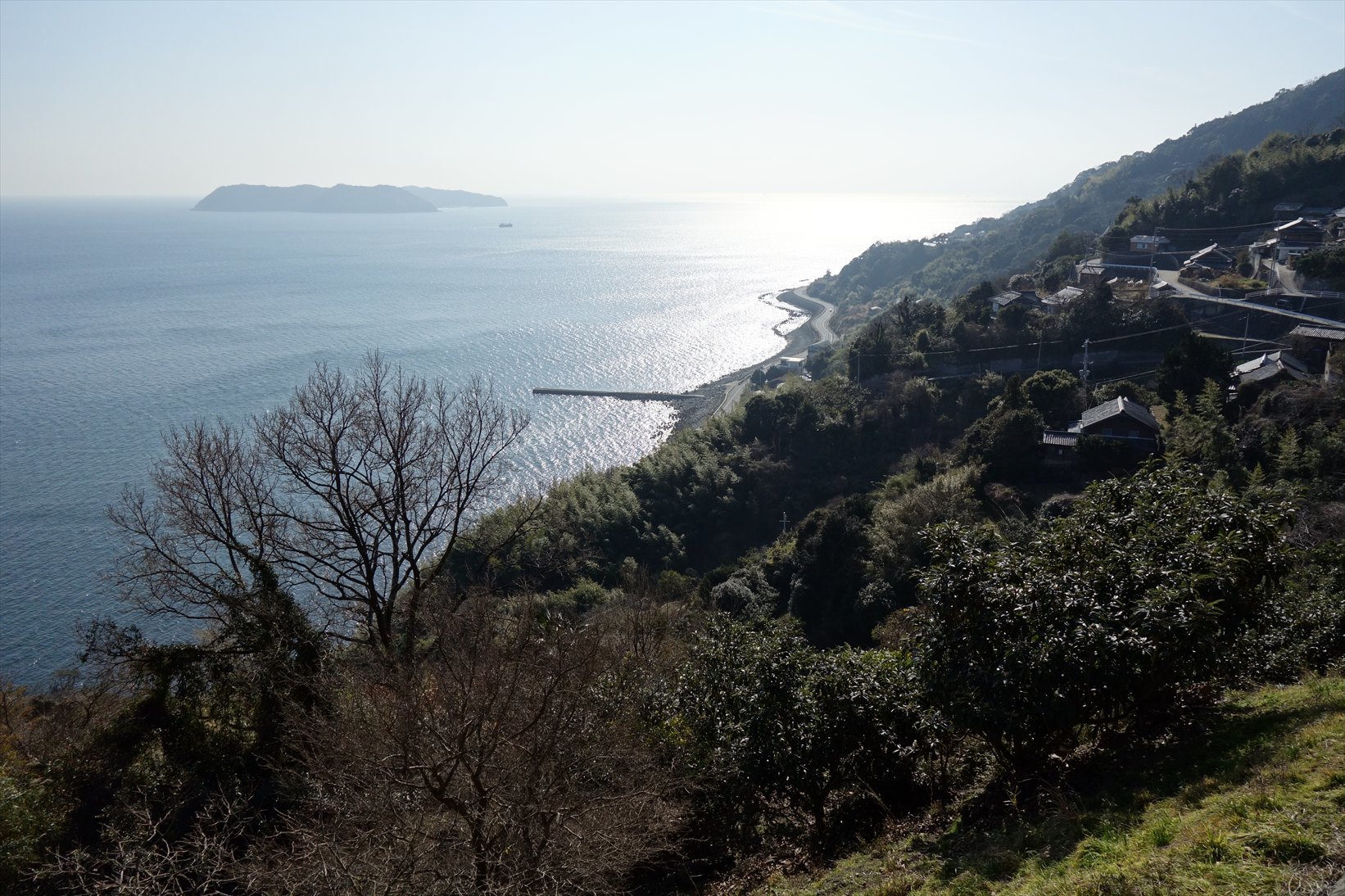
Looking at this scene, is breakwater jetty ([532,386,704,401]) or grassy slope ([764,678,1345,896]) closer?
grassy slope ([764,678,1345,896])

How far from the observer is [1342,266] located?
2478 cm

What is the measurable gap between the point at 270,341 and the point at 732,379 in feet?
97.3

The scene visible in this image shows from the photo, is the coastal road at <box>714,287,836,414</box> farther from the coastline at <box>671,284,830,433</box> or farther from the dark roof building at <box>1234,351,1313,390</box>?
the dark roof building at <box>1234,351,1313,390</box>

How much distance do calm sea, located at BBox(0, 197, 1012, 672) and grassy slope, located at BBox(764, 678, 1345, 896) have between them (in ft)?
62.0

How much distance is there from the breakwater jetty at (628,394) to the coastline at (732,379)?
1.71 feet

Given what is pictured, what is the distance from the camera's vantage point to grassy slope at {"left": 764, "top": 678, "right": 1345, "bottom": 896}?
4316 millimetres

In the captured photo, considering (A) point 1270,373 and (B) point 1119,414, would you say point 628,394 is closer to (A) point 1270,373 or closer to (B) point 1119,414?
(B) point 1119,414

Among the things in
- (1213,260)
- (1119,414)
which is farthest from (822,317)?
(1119,414)

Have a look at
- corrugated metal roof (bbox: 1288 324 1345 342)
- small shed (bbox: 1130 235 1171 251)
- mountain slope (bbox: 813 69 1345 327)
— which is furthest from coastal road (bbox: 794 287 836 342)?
corrugated metal roof (bbox: 1288 324 1345 342)

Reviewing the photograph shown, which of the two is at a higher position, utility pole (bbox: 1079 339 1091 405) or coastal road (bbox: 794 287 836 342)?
coastal road (bbox: 794 287 836 342)

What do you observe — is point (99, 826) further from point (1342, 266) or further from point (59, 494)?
point (1342, 266)

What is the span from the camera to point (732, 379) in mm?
49031

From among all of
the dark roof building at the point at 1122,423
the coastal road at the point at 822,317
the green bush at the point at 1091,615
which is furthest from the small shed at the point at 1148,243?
the green bush at the point at 1091,615

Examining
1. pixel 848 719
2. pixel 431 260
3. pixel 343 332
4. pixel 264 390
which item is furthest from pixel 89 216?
pixel 848 719
